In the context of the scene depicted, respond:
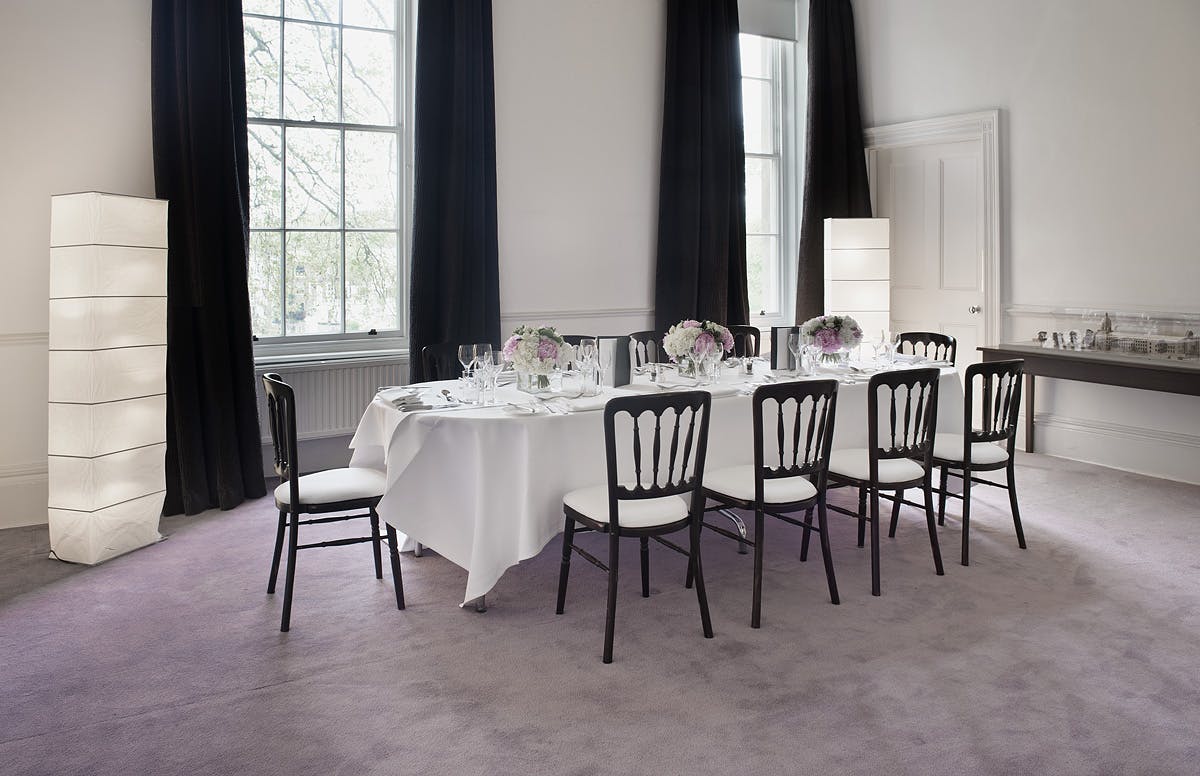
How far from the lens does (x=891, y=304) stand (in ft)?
25.7

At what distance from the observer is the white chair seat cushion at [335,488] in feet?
12.1

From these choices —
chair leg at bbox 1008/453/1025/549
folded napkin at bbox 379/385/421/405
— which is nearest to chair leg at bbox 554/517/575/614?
folded napkin at bbox 379/385/421/405

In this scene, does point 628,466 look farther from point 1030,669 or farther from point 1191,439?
point 1191,439

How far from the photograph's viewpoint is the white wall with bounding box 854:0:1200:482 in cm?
595

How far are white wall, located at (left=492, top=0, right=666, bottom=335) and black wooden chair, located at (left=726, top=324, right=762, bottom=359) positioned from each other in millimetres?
942

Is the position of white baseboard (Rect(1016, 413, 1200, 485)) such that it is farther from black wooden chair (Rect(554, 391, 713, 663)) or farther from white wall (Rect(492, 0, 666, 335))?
black wooden chair (Rect(554, 391, 713, 663))

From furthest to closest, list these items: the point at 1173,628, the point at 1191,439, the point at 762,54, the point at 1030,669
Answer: the point at 762,54 → the point at 1191,439 → the point at 1173,628 → the point at 1030,669

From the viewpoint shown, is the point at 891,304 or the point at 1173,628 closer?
the point at 1173,628

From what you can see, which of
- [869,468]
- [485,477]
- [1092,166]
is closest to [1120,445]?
[1092,166]

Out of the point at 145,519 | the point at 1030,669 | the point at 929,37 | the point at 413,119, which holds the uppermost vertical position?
the point at 929,37

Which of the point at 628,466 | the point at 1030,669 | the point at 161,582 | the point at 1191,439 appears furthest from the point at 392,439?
the point at 1191,439

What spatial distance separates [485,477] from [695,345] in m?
1.28

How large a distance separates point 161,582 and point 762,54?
6483 millimetres

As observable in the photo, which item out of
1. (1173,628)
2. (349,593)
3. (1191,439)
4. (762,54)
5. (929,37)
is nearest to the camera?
(1173,628)
